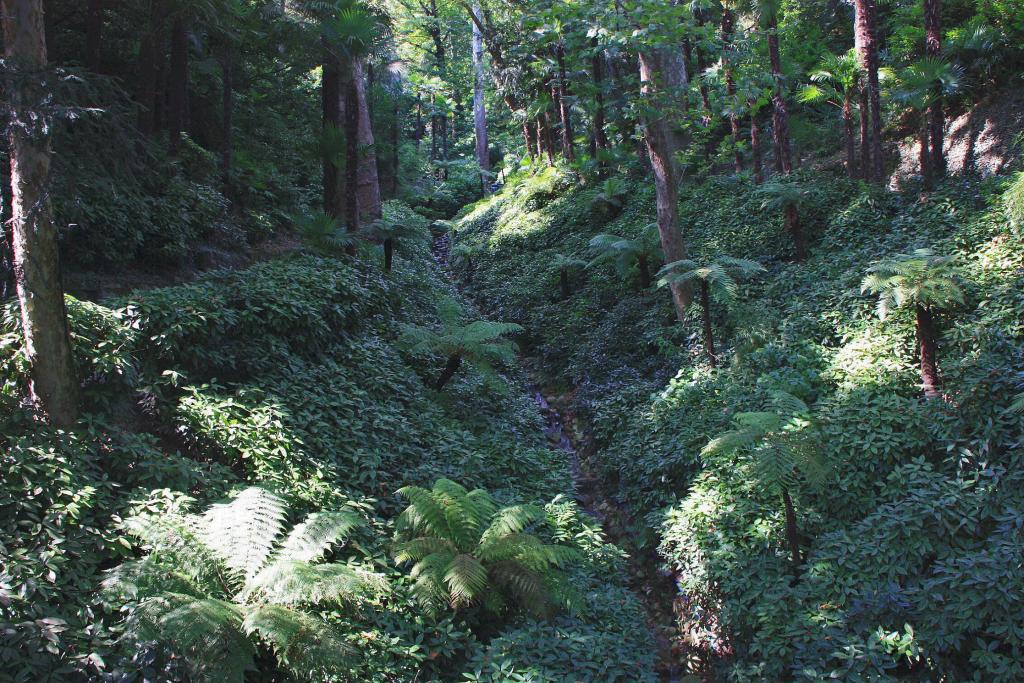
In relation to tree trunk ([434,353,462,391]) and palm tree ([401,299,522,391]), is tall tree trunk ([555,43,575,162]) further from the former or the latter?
tree trunk ([434,353,462,391])

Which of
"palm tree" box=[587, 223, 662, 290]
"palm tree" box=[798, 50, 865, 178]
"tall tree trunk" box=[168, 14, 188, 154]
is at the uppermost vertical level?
"tall tree trunk" box=[168, 14, 188, 154]

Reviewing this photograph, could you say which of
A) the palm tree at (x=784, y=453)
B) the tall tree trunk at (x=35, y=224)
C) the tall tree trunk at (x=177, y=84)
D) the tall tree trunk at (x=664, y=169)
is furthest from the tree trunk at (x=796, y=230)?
the tall tree trunk at (x=177, y=84)

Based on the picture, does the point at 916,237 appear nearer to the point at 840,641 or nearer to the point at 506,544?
the point at 840,641

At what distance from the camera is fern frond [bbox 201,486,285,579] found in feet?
13.9

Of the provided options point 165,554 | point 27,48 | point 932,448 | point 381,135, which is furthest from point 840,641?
point 381,135

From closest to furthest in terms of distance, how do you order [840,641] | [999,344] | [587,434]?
1. [840,641]
2. [999,344]
3. [587,434]

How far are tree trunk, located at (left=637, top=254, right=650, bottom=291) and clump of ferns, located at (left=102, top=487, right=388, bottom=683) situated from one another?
8.42m

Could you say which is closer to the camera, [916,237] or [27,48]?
[27,48]

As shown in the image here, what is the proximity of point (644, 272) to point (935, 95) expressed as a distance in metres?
5.26

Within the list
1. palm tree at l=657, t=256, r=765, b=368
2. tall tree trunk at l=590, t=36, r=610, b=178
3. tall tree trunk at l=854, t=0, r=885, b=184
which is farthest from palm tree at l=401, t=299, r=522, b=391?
tall tree trunk at l=590, t=36, r=610, b=178

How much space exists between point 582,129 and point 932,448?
22.5m

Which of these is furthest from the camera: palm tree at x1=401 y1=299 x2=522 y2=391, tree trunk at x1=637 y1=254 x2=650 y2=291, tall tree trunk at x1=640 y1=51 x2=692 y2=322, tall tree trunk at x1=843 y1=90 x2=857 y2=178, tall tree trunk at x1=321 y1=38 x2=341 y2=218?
tall tree trunk at x1=321 y1=38 x2=341 y2=218

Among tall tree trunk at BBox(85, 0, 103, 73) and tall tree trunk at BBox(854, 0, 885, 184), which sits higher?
tall tree trunk at BBox(85, 0, 103, 73)

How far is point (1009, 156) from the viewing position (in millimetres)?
9445
